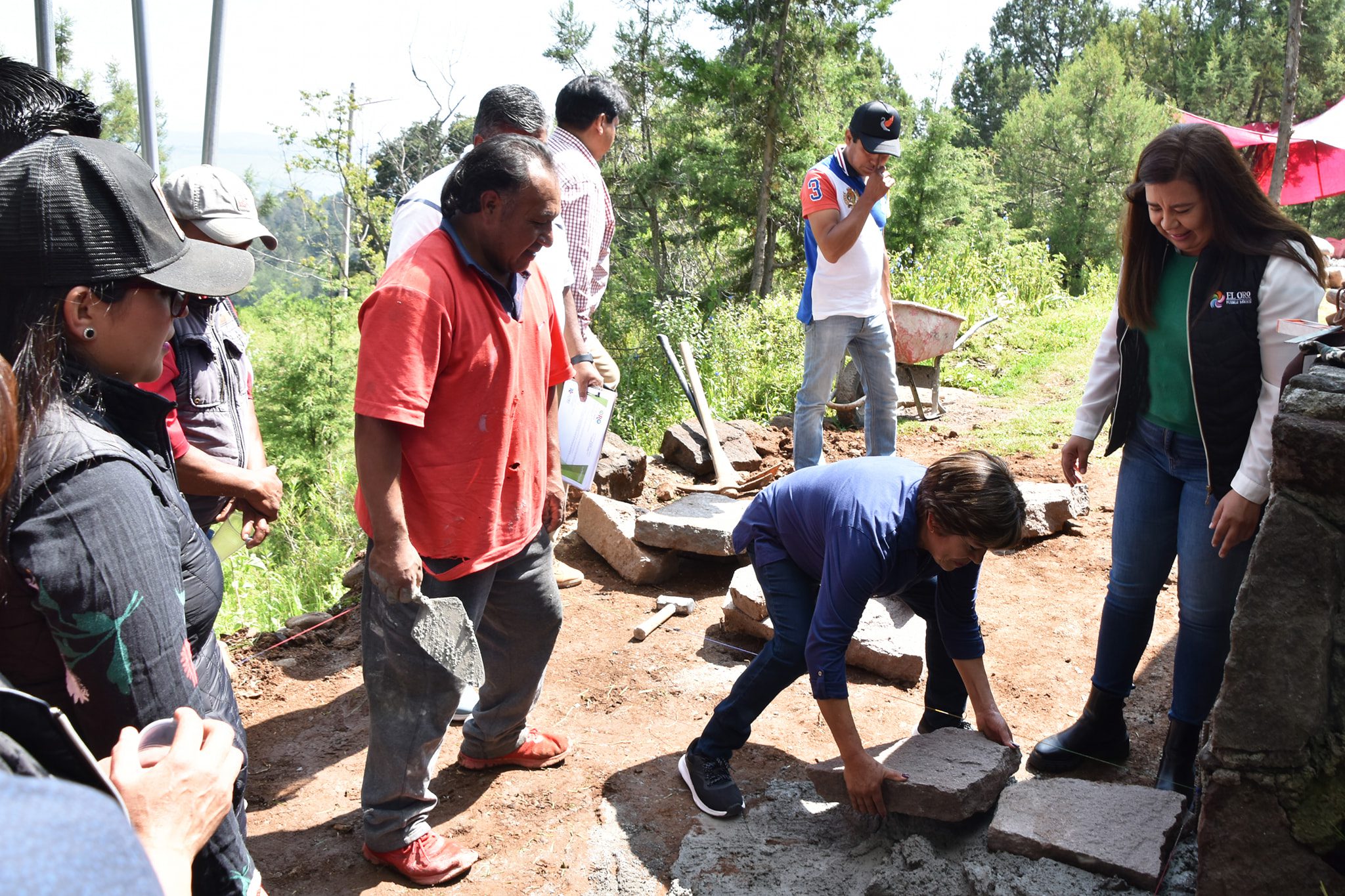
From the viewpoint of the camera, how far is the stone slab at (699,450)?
6703 mm

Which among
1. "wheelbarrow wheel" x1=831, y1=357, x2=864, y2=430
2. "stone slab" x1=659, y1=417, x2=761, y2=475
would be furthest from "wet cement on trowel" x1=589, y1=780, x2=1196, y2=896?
"wheelbarrow wheel" x1=831, y1=357, x2=864, y2=430

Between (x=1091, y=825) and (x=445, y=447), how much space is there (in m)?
2.04

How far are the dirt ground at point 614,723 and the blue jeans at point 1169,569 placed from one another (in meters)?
0.46

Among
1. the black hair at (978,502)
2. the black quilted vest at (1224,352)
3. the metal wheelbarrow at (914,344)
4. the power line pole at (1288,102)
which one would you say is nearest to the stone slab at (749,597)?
the black hair at (978,502)

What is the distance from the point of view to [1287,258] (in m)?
2.71

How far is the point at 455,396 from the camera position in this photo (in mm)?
2543

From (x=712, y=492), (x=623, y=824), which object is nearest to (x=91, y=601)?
(x=623, y=824)

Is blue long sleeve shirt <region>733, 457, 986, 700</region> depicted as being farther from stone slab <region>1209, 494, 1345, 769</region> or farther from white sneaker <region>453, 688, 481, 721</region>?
white sneaker <region>453, 688, 481, 721</region>

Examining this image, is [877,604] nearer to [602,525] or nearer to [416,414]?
[602,525]

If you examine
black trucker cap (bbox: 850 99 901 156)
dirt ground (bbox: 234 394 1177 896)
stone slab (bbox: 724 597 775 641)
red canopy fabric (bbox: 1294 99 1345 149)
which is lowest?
dirt ground (bbox: 234 394 1177 896)

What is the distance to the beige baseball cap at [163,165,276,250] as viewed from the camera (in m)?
3.21

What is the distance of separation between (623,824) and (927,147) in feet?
49.5

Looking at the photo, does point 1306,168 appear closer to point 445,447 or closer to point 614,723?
point 614,723

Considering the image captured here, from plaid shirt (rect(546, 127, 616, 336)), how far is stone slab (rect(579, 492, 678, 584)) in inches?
44.0
